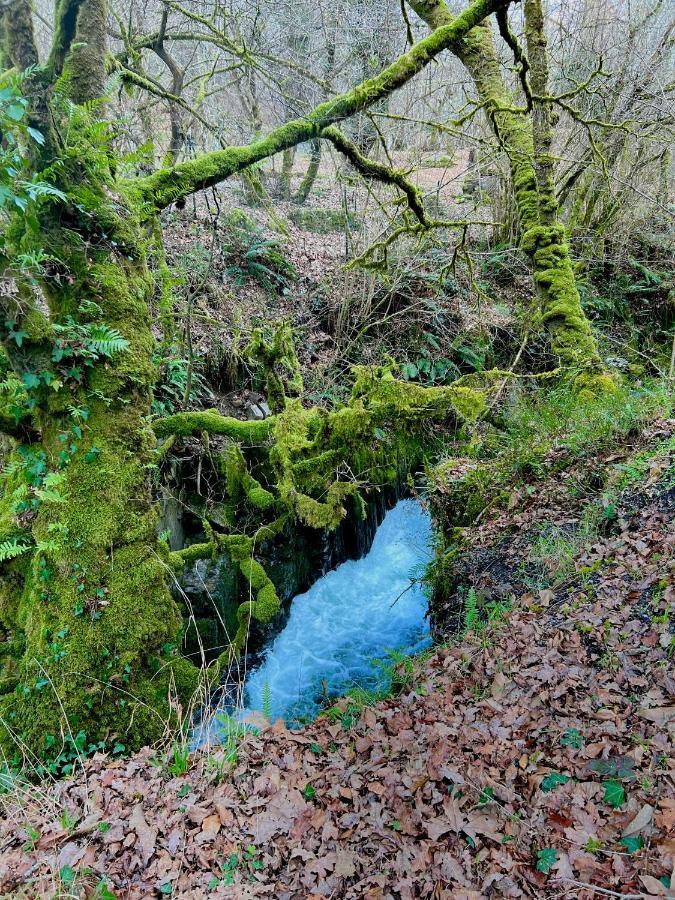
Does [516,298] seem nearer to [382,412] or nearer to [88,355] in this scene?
[382,412]

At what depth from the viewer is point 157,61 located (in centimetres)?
1094

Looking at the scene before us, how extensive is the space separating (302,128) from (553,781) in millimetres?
4961

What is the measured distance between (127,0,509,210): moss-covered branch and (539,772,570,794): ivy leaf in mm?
4728

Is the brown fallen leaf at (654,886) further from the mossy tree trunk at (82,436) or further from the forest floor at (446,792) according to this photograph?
the mossy tree trunk at (82,436)

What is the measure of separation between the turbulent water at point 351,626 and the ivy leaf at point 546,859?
2.67 meters

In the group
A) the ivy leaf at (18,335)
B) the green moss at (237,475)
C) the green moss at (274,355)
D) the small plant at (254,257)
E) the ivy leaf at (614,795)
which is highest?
the small plant at (254,257)

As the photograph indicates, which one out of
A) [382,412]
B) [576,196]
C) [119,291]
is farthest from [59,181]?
[576,196]

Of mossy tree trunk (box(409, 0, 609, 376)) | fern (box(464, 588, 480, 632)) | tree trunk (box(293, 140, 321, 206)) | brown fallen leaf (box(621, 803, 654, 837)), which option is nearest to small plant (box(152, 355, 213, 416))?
fern (box(464, 588, 480, 632))

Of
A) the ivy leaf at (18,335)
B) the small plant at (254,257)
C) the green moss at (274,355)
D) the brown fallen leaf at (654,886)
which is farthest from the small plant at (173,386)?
the brown fallen leaf at (654,886)

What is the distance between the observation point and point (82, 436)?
3.72m

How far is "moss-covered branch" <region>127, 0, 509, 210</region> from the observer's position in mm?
4070

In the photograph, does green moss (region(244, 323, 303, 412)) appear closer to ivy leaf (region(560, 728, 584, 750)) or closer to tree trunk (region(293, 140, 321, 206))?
ivy leaf (region(560, 728, 584, 750))

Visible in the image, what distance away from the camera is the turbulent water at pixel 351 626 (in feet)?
18.6

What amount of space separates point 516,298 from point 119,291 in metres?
8.77
